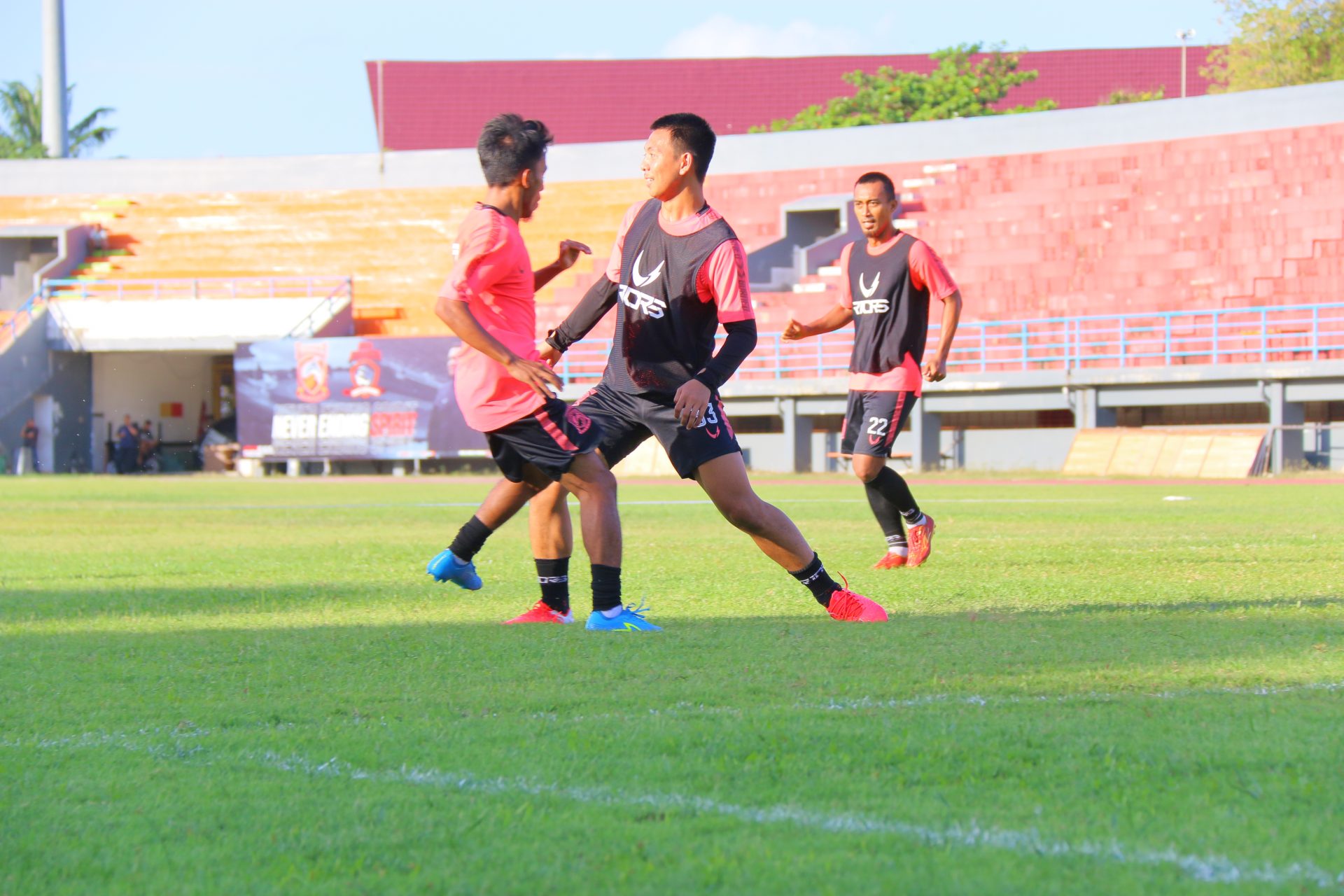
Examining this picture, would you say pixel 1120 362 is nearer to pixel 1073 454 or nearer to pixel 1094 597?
pixel 1073 454

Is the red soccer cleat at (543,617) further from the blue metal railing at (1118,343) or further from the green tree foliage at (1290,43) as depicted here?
the green tree foliage at (1290,43)

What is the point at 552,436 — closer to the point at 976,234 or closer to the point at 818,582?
the point at 818,582

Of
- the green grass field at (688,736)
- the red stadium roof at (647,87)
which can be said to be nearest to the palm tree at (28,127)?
the red stadium roof at (647,87)

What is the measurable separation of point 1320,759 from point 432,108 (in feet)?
204

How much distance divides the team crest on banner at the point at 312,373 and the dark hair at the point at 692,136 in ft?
94.8

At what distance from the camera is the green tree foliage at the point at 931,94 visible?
182ft

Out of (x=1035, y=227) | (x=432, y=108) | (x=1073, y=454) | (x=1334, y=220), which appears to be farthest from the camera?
(x=432, y=108)

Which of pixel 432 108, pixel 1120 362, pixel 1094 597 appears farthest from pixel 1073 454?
pixel 432 108

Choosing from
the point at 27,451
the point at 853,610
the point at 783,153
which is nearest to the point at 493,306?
the point at 853,610

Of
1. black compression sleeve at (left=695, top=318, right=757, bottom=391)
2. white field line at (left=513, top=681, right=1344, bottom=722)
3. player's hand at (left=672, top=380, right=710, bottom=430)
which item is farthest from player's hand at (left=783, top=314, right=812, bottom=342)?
white field line at (left=513, top=681, right=1344, bottom=722)

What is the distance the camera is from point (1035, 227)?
33.5 metres

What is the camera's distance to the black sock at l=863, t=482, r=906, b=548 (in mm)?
8352

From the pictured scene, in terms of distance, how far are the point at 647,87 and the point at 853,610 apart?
60.1 metres

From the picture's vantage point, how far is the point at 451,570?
6383 mm
